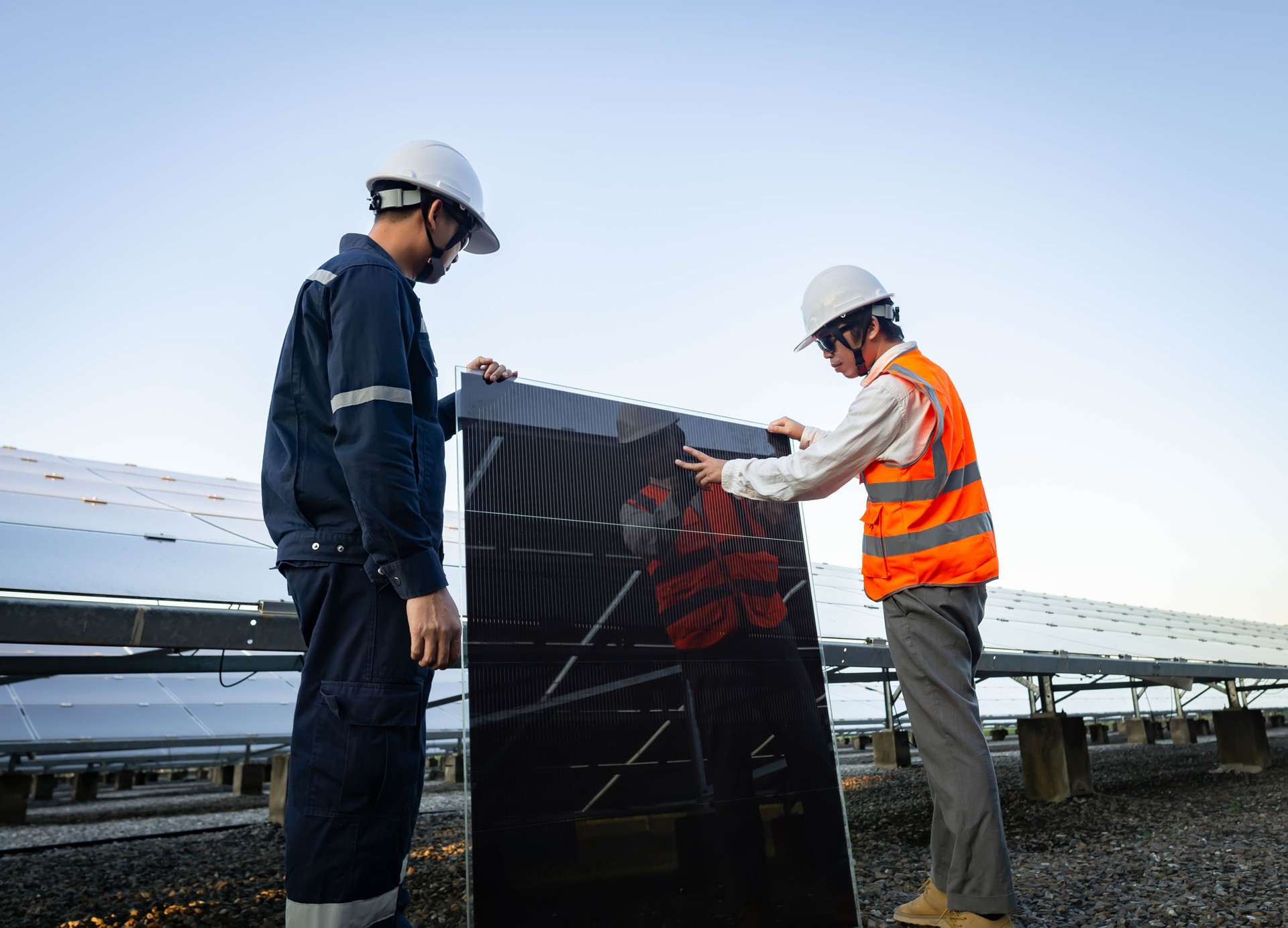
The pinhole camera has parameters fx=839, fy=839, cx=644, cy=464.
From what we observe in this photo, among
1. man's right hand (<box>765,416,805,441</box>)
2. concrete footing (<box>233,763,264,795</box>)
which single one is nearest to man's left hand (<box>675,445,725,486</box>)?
man's right hand (<box>765,416,805,441</box>)

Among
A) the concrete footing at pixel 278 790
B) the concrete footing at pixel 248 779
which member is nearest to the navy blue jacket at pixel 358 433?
the concrete footing at pixel 278 790

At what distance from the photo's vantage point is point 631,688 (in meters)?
3.22

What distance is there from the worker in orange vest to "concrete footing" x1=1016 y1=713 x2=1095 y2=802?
576cm

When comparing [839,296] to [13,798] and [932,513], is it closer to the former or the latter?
[932,513]

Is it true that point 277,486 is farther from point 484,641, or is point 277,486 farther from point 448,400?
point 448,400

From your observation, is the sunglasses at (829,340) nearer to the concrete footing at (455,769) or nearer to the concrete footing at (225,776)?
the concrete footing at (455,769)

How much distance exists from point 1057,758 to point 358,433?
8.39 meters

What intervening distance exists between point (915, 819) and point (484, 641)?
5.61 metres

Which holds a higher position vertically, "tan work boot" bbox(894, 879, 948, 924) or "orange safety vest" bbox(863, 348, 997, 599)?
"orange safety vest" bbox(863, 348, 997, 599)

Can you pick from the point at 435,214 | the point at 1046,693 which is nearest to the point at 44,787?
the point at 1046,693

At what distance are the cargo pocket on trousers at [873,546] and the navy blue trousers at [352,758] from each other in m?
2.00

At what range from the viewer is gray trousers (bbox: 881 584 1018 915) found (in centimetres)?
300

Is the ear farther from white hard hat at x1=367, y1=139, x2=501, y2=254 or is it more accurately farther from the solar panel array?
the solar panel array

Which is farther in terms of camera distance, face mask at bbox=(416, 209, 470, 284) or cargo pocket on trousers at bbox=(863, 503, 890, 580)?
cargo pocket on trousers at bbox=(863, 503, 890, 580)
